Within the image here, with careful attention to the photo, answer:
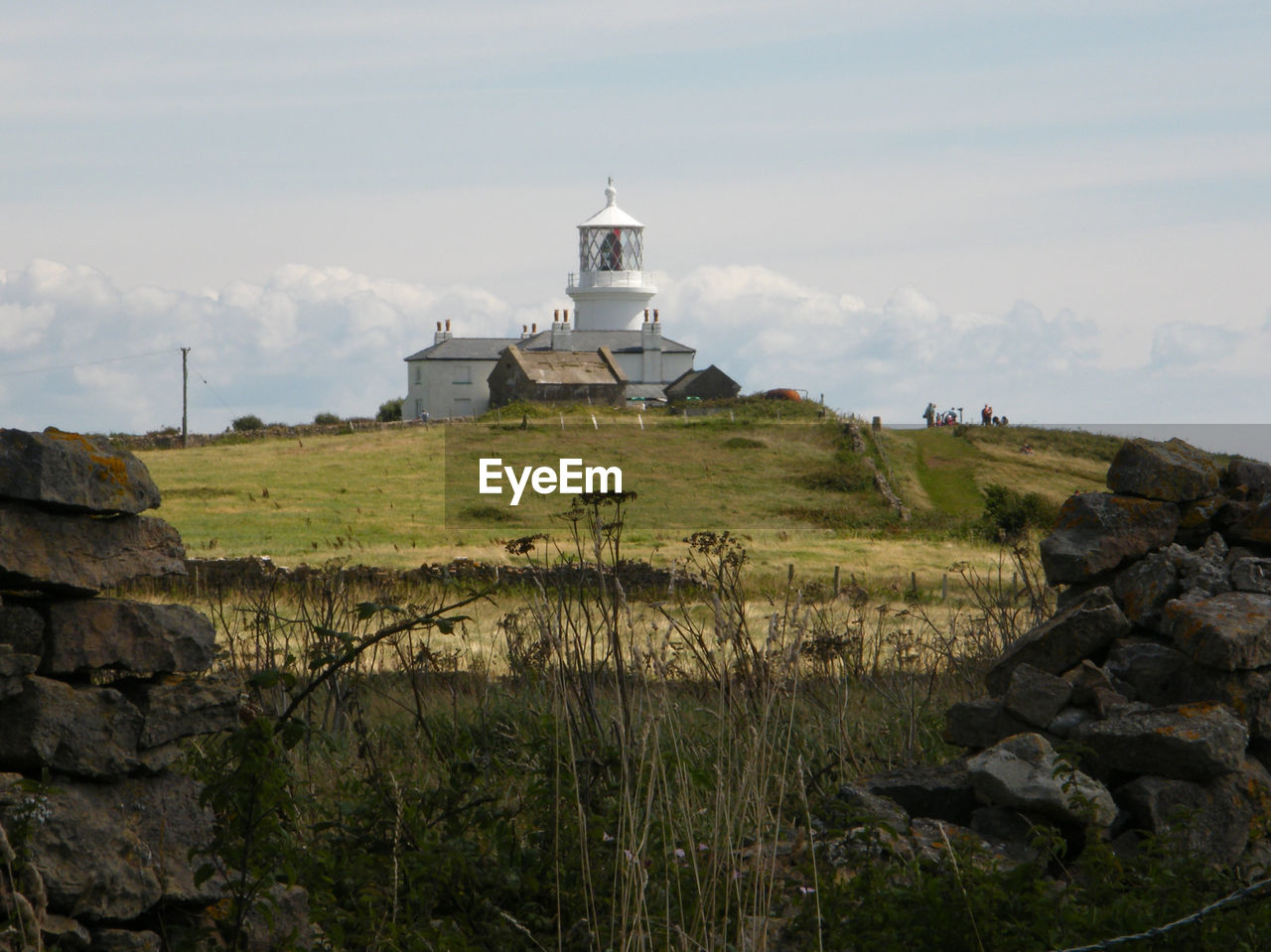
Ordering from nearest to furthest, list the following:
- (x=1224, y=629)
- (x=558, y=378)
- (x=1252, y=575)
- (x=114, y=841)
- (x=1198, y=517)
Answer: (x=114, y=841)
(x=1224, y=629)
(x=1252, y=575)
(x=1198, y=517)
(x=558, y=378)

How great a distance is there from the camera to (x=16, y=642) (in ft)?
13.9

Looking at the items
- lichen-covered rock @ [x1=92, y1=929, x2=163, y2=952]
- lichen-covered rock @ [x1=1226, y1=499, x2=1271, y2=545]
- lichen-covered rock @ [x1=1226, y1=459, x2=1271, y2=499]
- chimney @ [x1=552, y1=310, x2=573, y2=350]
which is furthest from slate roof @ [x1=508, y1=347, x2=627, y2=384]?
lichen-covered rock @ [x1=92, y1=929, x2=163, y2=952]

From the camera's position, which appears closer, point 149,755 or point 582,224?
point 149,755

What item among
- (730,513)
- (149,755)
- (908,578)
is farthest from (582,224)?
(149,755)

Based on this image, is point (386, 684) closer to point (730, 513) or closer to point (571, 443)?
point (730, 513)

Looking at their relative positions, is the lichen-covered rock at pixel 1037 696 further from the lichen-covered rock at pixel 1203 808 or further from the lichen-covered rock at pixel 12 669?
the lichen-covered rock at pixel 12 669

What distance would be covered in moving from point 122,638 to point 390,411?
7780cm

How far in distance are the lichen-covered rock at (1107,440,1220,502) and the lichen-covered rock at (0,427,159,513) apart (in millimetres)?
5831

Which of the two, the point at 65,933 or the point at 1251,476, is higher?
the point at 1251,476

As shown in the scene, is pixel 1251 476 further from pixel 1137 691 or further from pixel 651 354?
pixel 651 354

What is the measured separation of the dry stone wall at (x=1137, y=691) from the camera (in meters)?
5.74

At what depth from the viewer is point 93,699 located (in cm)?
431

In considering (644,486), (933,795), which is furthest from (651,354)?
(933,795)

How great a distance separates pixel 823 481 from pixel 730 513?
6223mm
